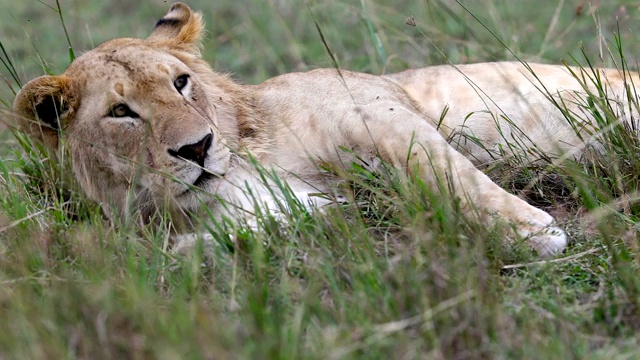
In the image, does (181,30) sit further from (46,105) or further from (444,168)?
(444,168)

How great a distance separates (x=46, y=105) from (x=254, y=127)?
0.71 m

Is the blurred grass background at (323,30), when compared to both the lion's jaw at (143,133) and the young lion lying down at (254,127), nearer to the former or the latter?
the young lion lying down at (254,127)

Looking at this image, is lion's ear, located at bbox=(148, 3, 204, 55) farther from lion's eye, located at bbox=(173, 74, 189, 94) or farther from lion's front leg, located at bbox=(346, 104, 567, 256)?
lion's front leg, located at bbox=(346, 104, 567, 256)

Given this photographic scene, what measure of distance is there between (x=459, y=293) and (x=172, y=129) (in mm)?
1182

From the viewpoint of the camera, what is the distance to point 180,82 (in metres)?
3.04

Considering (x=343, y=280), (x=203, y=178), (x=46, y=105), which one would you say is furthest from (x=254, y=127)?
(x=343, y=280)

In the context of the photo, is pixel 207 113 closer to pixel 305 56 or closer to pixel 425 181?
pixel 425 181

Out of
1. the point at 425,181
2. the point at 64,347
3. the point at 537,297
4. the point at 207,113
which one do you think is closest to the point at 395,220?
the point at 425,181

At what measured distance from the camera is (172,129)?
8.96 ft

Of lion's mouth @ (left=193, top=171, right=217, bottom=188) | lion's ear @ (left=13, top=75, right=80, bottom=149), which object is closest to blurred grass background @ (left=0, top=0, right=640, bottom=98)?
lion's ear @ (left=13, top=75, right=80, bottom=149)

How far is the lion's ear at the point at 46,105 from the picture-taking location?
115 inches

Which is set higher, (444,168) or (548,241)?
(444,168)

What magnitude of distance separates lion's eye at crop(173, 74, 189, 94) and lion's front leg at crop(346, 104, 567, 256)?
595mm

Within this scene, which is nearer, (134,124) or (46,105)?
(134,124)
